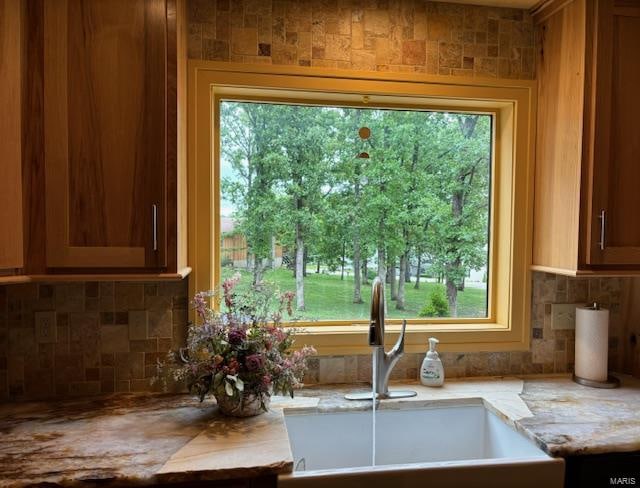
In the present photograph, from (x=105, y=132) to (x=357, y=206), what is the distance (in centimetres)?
99

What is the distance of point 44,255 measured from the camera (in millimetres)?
1342

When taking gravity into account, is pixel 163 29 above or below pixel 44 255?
above

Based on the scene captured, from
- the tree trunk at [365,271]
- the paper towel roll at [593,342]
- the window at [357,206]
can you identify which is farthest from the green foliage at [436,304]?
the paper towel roll at [593,342]

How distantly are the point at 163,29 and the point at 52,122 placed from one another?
17.1 inches

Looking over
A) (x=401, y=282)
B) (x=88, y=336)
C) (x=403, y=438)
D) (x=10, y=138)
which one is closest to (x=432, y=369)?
(x=403, y=438)

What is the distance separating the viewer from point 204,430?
4.45 ft

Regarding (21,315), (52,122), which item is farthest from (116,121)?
(21,315)

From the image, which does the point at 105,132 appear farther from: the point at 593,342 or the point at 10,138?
the point at 593,342

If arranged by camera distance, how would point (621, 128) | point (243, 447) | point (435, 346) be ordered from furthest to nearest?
1. point (435, 346)
2. point (621, 128)
3. point (243, 447)

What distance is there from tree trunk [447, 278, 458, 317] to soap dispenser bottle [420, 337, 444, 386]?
25cm

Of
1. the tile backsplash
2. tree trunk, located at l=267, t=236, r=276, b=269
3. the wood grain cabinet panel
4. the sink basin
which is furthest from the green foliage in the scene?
the wood grain cabinet panel

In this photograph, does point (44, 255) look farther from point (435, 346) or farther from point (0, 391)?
point (435, 346)

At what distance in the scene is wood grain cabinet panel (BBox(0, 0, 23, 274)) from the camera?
125 centimetres

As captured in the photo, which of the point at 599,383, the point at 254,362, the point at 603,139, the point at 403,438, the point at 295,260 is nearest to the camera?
the point at 254,362
